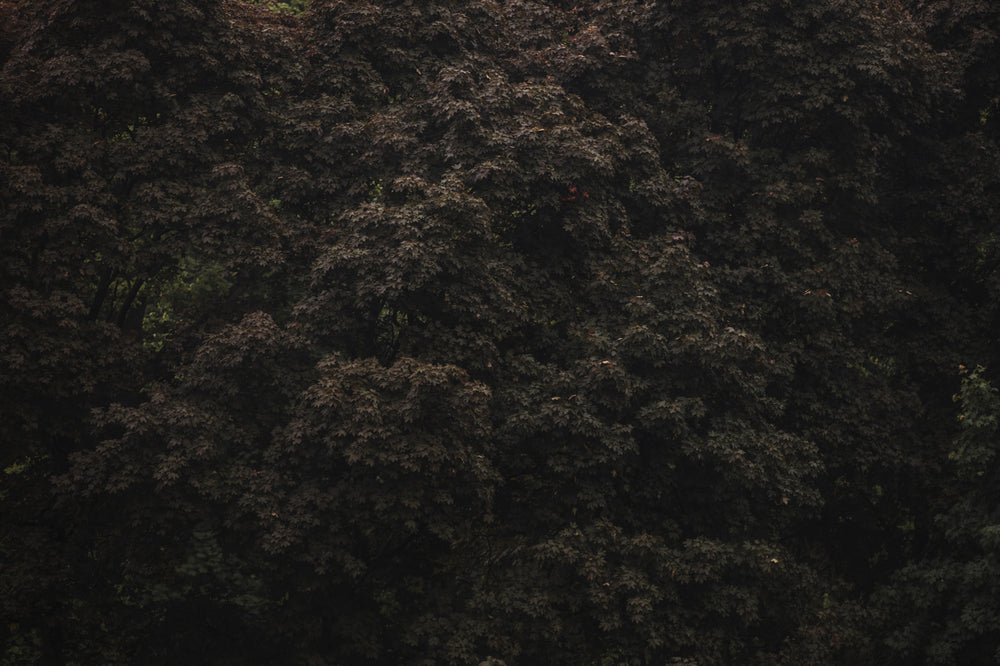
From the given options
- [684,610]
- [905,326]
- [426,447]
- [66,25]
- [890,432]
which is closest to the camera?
[426,447]

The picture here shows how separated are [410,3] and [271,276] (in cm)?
700

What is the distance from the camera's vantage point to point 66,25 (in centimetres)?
1727

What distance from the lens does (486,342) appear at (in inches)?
634

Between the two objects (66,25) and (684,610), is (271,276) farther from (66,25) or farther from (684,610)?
(684,610)

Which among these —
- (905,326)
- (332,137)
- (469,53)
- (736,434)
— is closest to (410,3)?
(469,53)

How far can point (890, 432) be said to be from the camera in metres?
19.0

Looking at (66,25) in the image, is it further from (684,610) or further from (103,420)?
(684,610)

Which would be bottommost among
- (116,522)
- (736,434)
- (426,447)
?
(116,522)

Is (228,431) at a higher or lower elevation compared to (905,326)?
lower

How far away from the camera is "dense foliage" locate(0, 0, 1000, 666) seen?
50.0 feet

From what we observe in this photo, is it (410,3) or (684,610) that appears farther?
(410,3)

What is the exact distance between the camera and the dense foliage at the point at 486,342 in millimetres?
15242

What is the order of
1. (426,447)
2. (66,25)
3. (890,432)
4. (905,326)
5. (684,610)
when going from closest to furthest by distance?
(426,447)
(684,610)
(66,25)
(890,432)
(905,326)

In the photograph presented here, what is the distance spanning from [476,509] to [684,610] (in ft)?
13.8
